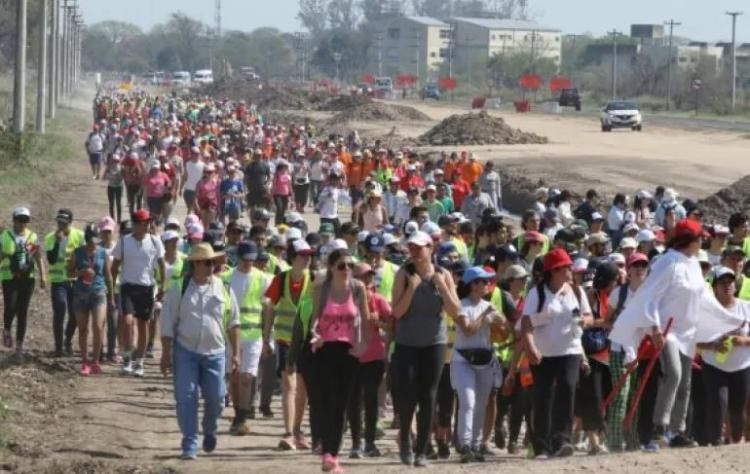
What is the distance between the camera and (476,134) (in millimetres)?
68375

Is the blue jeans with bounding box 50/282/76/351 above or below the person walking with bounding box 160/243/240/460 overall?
below

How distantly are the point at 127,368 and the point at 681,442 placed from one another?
6684 millimetres

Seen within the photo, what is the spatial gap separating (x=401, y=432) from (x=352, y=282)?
3.61ft

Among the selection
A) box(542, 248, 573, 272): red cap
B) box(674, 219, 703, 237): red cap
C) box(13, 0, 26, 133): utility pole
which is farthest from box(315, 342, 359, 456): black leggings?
box(13, 0, 26, 133): utility pole

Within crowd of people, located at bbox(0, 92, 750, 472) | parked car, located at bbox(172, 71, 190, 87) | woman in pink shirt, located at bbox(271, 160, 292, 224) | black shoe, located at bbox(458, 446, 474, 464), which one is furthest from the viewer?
parked car, located at bbox(172, 71, 190, 87)

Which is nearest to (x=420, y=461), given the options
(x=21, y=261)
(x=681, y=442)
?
(x=681, y=442)

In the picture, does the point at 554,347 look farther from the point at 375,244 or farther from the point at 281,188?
the point at 281,188

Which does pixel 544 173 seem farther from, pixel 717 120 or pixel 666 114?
pixel 666 114

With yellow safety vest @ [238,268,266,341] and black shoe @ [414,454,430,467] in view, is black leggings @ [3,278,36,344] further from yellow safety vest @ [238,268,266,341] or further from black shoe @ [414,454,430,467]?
black shoe @ [414,454,430,467]

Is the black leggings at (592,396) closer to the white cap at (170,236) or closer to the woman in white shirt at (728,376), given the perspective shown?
the woman in white shirt at (728,376)

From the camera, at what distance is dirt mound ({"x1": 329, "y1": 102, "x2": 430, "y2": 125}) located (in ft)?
308

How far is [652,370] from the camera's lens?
1257 cm

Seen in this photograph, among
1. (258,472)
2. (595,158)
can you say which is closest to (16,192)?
(595,158)

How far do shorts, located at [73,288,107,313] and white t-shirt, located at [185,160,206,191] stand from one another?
12012 millimetres
